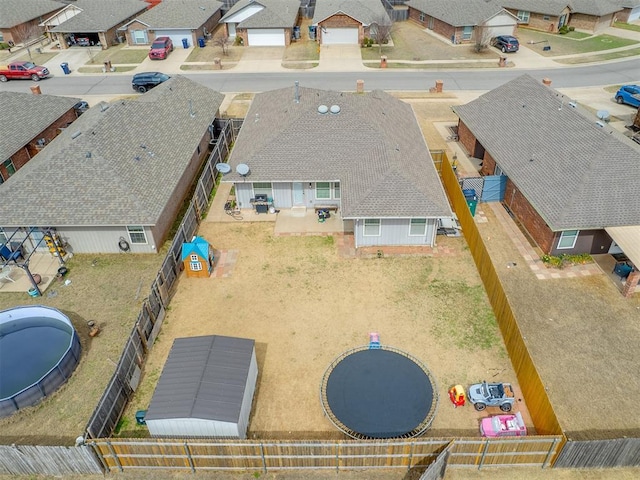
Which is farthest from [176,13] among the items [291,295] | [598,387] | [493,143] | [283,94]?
[598,387]

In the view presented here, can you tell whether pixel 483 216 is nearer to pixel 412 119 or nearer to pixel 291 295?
pixel 412 119

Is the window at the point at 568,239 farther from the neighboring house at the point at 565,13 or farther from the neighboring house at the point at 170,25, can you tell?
the neighboring house at the point at 170,25

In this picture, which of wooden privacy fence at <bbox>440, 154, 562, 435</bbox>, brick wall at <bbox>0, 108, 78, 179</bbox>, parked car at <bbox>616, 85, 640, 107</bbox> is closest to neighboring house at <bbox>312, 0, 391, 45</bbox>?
parked car at <bbox>616, 85, 640, 107</bbox>

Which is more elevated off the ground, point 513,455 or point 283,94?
point 283,94

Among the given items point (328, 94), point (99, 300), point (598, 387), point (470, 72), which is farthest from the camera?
point (470, 72)

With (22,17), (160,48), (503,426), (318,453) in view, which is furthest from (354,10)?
(318,453)

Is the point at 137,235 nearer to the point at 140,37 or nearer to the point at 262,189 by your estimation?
the point at 262,189
